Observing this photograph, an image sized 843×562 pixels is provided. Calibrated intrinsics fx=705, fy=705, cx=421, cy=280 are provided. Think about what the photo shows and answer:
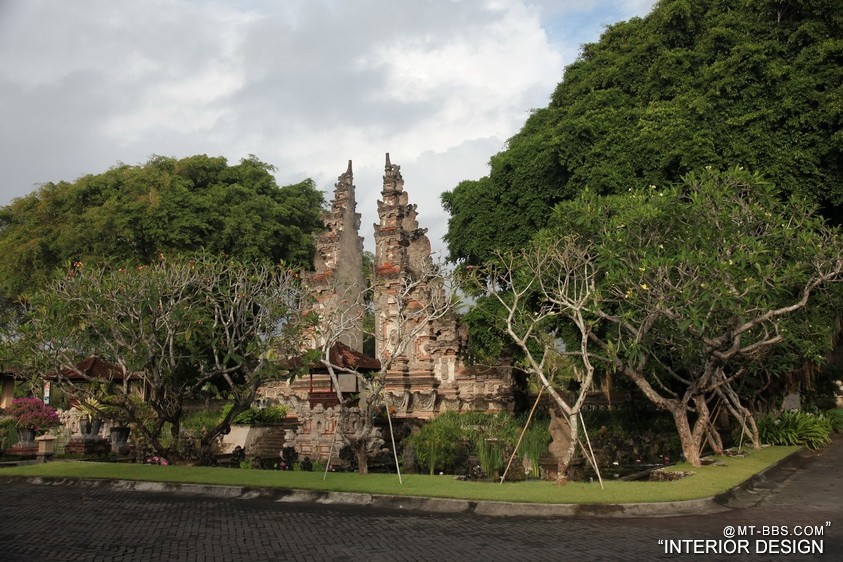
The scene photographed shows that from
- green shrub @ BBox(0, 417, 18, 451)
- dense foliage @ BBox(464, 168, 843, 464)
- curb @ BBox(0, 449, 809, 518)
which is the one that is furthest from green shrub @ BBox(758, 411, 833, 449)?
green shrub @ BBox(0, 417, 18, 451)

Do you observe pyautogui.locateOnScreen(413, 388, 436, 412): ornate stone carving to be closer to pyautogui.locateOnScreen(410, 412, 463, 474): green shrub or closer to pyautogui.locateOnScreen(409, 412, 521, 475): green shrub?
pyautogui.locateOnScreen(409, 412, 521, 475): green shrub

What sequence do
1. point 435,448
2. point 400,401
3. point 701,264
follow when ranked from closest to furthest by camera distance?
1. point 701,264
2. point 435,448
3. point 400,401

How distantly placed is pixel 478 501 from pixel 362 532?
248cm

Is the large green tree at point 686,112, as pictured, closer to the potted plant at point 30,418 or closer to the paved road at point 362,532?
the paved road at point 362,532

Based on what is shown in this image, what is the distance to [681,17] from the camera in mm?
22125

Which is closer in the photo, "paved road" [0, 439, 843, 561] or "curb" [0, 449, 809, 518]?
"paved road" [0, 439, 843, 561]

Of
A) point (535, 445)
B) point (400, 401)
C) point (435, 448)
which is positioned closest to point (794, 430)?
point (535, 445)

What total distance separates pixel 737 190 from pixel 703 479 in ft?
23.0

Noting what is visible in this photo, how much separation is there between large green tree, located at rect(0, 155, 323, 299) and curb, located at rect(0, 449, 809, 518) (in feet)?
67.4

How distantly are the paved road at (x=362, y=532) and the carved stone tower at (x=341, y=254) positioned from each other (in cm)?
2210

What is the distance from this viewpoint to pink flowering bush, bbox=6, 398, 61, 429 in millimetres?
23781

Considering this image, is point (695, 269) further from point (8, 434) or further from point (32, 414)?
point (8, 434)

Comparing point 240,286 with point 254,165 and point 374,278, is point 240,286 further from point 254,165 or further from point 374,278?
point 254,165

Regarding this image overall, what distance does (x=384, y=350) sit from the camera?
26.9 meters
